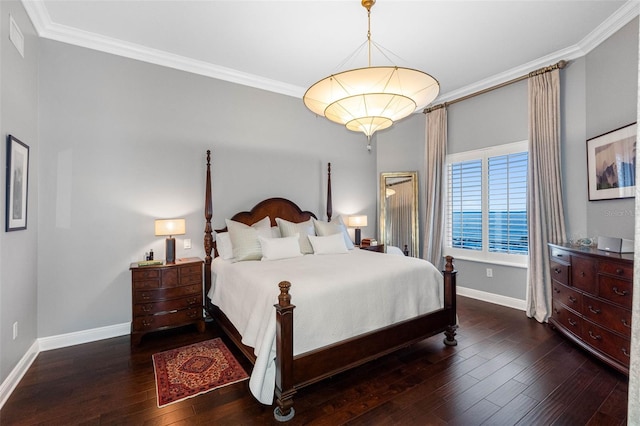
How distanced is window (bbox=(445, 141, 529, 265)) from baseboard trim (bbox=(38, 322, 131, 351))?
469cm

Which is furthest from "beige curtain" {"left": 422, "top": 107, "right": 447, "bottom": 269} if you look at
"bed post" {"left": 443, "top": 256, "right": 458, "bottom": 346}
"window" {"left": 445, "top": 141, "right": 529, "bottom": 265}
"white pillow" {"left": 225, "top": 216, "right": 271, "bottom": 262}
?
"white pillow" {"left": 225, "top": 216, "right": 271, "bottom": 262}

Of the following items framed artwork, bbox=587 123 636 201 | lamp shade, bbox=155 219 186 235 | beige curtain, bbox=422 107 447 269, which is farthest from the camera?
beige curtain, bbox=422 107 447 269

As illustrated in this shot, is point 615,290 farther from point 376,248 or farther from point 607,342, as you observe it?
point 376,248

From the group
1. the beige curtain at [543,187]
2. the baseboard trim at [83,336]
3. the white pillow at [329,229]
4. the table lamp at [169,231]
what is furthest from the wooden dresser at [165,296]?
the beige curtain at [543,187]

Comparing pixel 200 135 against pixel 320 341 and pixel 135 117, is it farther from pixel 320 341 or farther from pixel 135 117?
pixel 320 341

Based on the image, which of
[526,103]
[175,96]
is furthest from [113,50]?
[526,103]

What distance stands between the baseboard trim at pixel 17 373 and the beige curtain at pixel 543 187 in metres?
5.18

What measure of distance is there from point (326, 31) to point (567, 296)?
12.3ft

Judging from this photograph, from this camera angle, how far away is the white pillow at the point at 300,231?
3.95 m

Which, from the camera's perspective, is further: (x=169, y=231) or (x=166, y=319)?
(x=169, y=231)

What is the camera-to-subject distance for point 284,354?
204 centimetres

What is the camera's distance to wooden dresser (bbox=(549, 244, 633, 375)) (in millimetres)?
2439

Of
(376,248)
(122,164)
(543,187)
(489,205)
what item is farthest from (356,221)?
(122,164)

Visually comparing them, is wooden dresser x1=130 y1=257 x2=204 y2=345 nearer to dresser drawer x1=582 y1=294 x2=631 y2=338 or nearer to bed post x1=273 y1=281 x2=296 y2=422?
bed post x1=273 y1=281 x2=296 y2=422
